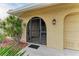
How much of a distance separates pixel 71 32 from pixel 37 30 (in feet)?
2.17

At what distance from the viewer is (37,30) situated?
136 inches

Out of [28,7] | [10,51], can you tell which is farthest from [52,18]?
[10,51]

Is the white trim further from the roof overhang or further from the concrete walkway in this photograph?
the concrete walkway

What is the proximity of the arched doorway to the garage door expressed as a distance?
0.43 metres

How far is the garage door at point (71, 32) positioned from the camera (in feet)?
11.0

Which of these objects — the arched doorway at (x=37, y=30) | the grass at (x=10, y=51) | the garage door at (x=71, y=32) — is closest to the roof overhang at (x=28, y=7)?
the arched doorway at (x=37, y=30)

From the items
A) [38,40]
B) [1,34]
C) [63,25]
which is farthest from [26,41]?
[63,25]

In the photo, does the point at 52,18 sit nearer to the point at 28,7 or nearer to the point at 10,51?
the point at 28,7

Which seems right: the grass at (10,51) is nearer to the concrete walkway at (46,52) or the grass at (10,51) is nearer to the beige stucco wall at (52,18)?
the concrete walkway at (46,52)

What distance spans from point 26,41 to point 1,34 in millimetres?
503

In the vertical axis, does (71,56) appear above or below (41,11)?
below

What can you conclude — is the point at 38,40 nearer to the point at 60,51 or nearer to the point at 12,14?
the point at 60,51

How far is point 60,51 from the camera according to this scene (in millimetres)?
3365

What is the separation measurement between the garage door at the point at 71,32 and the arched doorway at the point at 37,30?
425 mm
